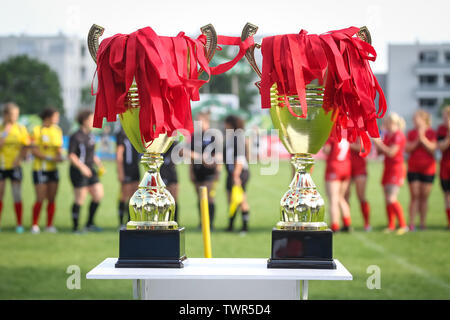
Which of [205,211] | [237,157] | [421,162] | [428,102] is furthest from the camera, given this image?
[428,102]

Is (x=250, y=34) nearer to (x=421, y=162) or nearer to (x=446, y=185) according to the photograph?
(x=421, y=162)

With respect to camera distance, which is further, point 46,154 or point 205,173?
point 205,173

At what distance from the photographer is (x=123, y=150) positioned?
864 centimetres

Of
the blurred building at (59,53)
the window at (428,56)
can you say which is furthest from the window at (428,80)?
the blurred building at (59,53)

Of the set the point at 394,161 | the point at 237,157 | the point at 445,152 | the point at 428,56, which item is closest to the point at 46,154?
the point at 237,157

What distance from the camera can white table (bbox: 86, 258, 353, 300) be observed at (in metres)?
2.11

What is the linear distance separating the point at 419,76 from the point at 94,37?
2327 inches

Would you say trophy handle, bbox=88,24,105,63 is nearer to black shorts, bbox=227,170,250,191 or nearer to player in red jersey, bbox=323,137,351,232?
player in red jersey, bbox=323,137,351,232

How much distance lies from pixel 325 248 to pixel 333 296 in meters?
2.90

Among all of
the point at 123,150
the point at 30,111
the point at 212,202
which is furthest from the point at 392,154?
the point at 30,111

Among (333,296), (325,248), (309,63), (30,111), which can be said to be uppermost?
(30,111)

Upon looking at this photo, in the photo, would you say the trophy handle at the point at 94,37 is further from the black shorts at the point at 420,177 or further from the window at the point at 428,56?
the window at the point at 428,56

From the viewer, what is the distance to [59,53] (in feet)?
211
